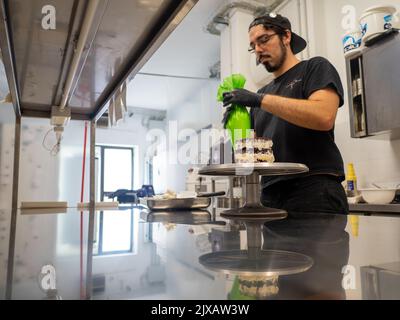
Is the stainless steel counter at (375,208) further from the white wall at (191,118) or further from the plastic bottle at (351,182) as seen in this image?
the white wall at (191,118)

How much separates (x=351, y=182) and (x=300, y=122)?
1.30 m

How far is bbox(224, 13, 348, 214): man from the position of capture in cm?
96

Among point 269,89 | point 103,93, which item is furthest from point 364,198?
point 103,93

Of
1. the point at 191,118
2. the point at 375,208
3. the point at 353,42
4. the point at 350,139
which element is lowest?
the point at 375,208

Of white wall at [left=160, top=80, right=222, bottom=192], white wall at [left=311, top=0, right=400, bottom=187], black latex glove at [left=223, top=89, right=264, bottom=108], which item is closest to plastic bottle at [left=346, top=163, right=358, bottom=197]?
white wall at [left=311, top=0, right=400, bottom=187]

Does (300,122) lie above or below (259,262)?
above

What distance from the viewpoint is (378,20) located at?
185 cm

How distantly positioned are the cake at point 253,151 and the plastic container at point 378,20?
1514 mm

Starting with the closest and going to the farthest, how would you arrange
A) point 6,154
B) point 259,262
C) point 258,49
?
point 259,262, point 258,49, point 6,154

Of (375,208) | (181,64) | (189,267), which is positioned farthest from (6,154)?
(181,64)

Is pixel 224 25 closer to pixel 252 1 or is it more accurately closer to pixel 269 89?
pixel 252 1

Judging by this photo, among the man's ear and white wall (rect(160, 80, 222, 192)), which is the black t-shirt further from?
white wall (rect(160, 80, 222, 192))

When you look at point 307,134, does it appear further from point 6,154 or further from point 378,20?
point 6,154

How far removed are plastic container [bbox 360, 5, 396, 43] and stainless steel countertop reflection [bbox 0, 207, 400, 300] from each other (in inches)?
68.6
